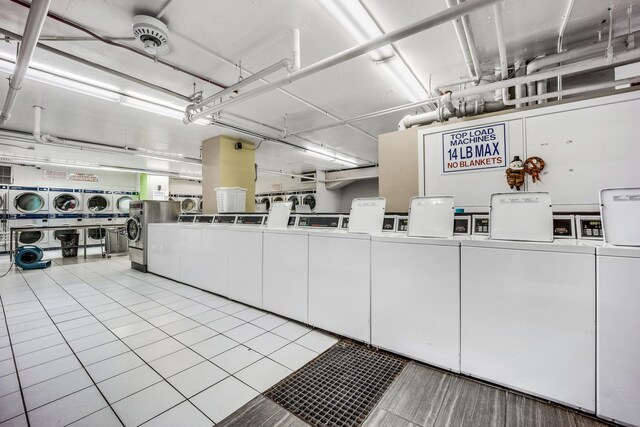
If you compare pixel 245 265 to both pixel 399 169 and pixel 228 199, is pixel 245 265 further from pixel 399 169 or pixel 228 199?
pixel 399 169

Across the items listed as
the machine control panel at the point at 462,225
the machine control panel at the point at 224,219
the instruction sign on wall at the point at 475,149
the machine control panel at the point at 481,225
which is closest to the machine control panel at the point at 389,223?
the machine control panel at the point at 462,225

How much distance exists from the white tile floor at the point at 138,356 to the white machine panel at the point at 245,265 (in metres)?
0.17

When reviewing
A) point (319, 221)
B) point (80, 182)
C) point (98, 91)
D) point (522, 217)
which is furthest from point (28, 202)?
point (522, 217)

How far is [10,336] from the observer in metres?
2.56

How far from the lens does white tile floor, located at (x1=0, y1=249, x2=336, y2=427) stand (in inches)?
63.1

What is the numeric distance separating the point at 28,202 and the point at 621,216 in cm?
1292

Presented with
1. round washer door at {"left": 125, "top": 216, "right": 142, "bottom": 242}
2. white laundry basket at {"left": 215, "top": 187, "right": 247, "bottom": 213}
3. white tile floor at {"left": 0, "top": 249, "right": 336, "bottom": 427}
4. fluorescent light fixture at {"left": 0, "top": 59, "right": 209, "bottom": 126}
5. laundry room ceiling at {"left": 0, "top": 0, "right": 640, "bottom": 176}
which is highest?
laundry room ceiling at {"left": 0, "top": 0, "right": 640, "bottom": 176}

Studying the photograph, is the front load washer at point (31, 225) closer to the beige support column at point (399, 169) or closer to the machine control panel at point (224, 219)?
the machine control panel at point (224, 219)

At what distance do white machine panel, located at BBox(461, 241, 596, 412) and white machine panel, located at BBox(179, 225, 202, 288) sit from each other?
359cm

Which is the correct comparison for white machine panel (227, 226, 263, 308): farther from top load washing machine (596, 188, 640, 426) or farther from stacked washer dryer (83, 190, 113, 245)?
stacked washer dryer (83, 190, 113, 245)

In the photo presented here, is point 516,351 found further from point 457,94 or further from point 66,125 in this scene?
point 66,125

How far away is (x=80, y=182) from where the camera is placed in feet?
30.9

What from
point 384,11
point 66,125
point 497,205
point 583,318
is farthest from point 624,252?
point 66,125

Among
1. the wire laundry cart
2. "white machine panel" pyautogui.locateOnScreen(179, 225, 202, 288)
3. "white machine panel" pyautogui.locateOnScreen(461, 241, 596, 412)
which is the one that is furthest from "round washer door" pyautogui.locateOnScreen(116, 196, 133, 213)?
"white machine panel" pyautogui.locateOnScreen(461, 241, 596, 412)
